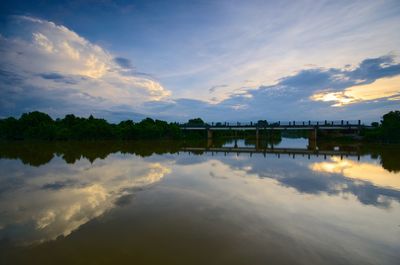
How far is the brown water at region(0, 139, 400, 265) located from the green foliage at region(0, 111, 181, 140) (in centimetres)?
4331

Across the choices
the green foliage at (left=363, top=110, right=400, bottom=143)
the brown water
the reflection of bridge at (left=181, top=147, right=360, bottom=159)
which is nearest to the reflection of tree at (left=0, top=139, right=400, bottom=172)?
the reflection of bridge at (left=181, top=147, right=360, bottom=159)

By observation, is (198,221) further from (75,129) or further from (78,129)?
(75,129)

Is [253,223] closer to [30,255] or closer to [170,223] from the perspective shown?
[170,223]

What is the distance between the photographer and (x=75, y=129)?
56156 mm

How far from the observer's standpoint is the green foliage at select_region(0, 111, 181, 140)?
55.8 metres

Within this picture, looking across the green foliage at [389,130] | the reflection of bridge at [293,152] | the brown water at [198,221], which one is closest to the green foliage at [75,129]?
the reflection of bridge at [293,152]

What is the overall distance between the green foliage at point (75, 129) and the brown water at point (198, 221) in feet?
142

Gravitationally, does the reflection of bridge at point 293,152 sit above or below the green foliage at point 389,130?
below

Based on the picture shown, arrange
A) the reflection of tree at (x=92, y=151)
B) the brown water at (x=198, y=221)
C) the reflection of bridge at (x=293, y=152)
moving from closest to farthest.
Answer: the brown water at (x=198, y=221) → the reflection of tree at (x=92, y=151) → the reflection of bridge at (x=293, y=152)

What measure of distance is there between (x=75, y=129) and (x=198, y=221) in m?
56.0

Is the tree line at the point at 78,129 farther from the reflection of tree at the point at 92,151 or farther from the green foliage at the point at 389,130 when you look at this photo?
the reflection of tree at the point at 92,151

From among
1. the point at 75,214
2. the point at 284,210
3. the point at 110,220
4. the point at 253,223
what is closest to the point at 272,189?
the point at 284,210

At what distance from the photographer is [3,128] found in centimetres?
6016

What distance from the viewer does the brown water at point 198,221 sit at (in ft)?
21.2
